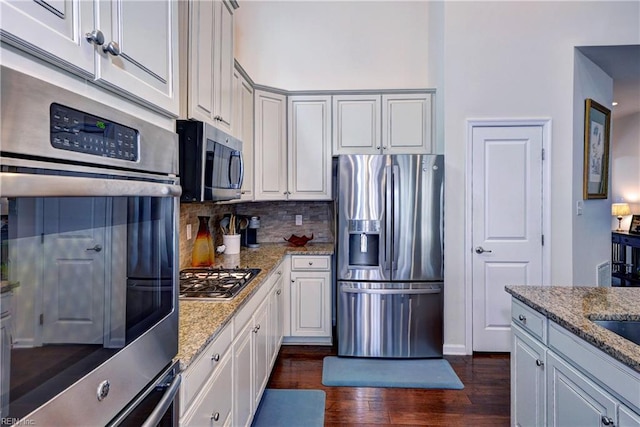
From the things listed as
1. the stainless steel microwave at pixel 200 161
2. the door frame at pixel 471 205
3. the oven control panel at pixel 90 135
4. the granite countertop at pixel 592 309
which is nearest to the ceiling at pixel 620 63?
the door frame at pixel 471 205

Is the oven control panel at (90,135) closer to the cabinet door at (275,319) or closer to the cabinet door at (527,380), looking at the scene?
the cabinet door at (527,380)

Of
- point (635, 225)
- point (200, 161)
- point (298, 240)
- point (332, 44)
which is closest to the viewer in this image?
point (200, 161)

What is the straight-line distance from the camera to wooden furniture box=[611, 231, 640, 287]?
5289mm

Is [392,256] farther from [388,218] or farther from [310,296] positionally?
[310,296]

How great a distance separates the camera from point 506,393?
260cm

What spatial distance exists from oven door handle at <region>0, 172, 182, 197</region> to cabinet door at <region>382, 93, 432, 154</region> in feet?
10.1

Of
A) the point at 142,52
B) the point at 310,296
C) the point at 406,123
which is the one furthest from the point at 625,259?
the point at 142,52

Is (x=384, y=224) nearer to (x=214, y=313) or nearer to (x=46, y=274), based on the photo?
(x=214, y=313)

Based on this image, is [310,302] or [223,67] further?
[310,302]

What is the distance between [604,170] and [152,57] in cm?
427

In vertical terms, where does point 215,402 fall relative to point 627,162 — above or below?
below

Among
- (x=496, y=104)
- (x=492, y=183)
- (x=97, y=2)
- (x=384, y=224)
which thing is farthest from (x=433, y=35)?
(x=97, y=2)

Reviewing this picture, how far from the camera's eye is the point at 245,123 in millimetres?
3082

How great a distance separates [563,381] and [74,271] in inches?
67.9
